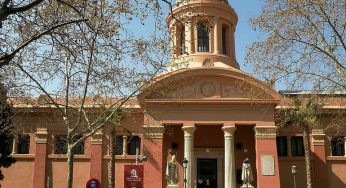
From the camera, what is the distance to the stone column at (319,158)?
32.2 metres

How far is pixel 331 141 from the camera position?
3303 cm

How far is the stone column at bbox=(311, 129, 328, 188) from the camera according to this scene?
106 ft

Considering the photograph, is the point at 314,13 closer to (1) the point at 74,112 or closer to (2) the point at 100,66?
(2) the point at 100,66

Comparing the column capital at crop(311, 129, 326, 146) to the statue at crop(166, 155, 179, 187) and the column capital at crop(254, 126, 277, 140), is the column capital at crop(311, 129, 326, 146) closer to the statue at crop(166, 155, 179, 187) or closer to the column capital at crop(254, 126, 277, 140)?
the column capital at crop(254, 126, 277, 140)

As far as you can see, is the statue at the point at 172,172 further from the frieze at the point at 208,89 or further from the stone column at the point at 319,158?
the stone column at the point at 319,158

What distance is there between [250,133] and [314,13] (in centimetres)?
1846

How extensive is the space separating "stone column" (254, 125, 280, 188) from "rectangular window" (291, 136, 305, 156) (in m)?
5.00

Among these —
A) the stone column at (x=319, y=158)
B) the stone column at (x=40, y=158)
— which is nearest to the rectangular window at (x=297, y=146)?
the stone column at (x=319, y=158)

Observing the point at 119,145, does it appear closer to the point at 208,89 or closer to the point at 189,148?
the point at 189,148

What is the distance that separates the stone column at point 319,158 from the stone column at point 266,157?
206 inches

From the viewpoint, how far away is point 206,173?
31438mm

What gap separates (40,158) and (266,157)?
50.7 feet

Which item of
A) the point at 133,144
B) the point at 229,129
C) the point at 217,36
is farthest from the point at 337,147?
the point at 133,144

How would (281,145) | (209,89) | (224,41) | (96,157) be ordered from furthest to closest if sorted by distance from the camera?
(224,41)
(281,145)
(96,157)
(209,89)
